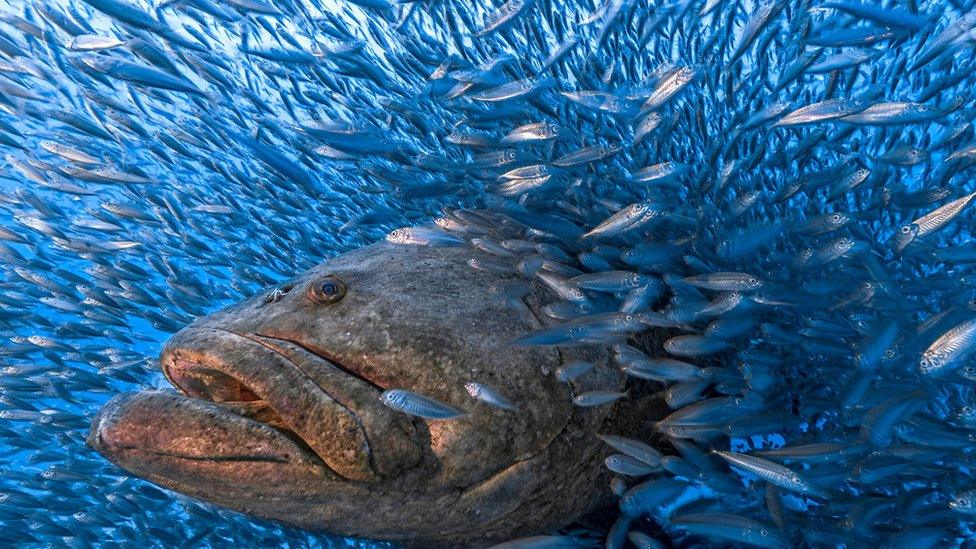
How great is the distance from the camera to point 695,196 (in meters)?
5.04

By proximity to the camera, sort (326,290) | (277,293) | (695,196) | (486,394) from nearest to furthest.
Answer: (486,394) → (326,290) → (277,293) → (695,196)

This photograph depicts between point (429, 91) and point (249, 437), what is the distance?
341 centimetres

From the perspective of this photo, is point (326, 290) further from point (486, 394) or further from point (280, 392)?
point (486, 394)

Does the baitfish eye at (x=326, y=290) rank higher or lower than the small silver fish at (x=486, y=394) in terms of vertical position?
higher

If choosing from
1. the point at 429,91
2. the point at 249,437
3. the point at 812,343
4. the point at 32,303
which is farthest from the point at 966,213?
the point at 32,303

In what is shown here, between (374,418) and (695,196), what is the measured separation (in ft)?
12.1

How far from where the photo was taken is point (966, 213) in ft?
15.6

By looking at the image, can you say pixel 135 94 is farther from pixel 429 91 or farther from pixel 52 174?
pixel 429 91

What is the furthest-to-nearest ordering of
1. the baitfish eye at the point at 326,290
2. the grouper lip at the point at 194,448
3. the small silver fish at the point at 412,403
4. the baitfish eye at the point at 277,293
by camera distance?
1. the baitfish eye at the point at 277,293
2. the baitfish eye at the point at 326,290
3. the small silver fish at the point at 412,403
4. the grouper lip at the point at 194,448

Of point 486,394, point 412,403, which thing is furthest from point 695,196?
point 412,403

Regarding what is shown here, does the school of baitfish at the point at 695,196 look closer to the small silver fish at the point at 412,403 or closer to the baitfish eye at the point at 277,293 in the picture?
the small silver fish at the point at 412,403

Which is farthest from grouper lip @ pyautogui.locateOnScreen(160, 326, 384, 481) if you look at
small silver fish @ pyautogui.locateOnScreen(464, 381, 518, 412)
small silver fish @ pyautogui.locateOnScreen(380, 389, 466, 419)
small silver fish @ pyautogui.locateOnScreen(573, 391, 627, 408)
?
small silver fish @ pyautogui.locateOnScreen(573, 391, 627, 408)

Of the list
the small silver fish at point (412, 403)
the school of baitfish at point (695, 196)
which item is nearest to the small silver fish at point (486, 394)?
the school of baitfish at point (695, 196)

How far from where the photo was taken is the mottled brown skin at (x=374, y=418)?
239 centimetres
